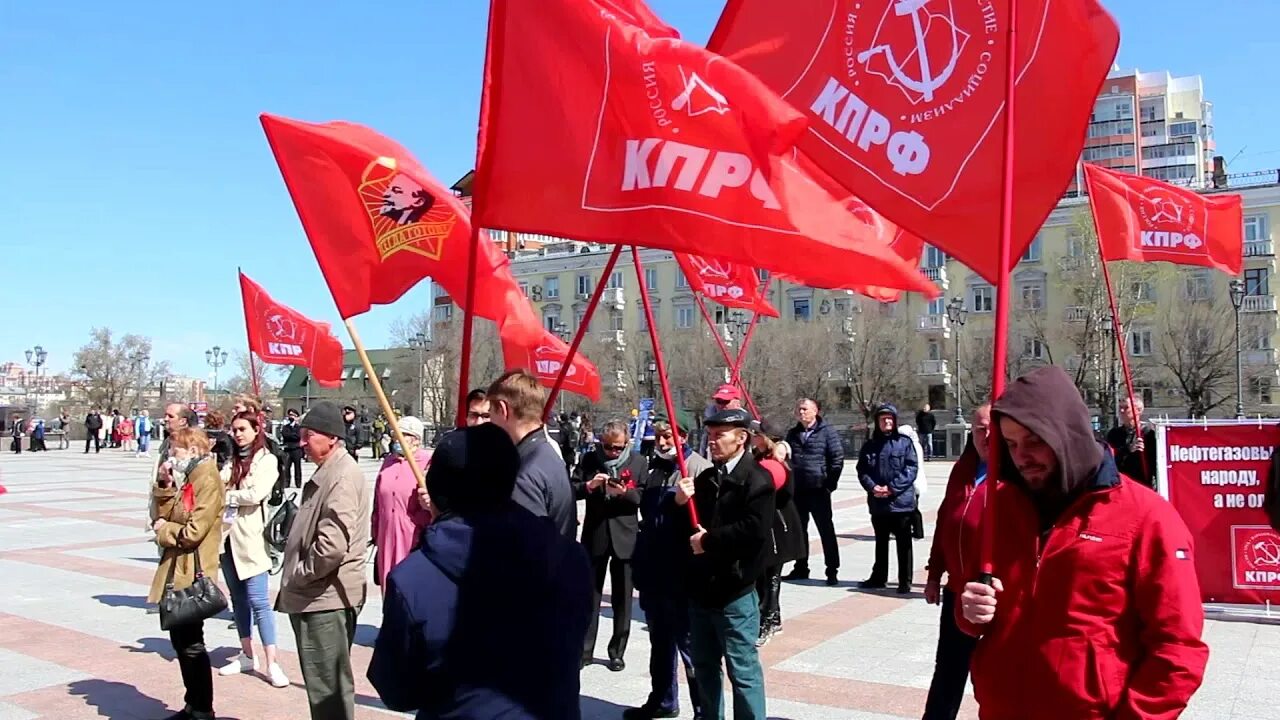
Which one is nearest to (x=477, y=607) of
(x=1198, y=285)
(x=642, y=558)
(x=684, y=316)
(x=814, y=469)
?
(x=642, y=558)

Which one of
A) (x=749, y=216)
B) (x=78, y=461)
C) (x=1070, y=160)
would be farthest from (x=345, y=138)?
(x=78, y=461)

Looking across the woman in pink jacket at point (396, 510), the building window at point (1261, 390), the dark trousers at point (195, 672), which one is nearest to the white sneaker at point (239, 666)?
the dark trousers at point (195, 672)

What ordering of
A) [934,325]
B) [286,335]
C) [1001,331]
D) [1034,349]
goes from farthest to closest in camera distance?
[934,325], [1034,349], [286,335], [1001,331]

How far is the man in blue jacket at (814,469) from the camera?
11.1 meters

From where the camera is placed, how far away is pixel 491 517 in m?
2.82

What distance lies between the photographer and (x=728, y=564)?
16.3ft

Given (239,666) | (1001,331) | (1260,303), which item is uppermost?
(1260,303)

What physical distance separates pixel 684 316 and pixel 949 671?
219 ft

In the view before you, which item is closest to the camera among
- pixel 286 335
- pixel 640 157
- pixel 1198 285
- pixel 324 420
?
pixel 640 157

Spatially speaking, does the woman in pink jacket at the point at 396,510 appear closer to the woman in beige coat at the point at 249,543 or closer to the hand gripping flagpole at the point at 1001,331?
the woman in beige coat at the point at 249,543

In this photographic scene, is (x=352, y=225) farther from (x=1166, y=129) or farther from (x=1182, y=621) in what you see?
(x=1166, y=129)

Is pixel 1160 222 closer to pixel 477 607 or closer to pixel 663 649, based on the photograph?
pixel 663 649

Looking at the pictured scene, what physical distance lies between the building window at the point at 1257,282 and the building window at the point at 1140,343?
6532 millimetres

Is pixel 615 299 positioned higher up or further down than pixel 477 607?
higher up
